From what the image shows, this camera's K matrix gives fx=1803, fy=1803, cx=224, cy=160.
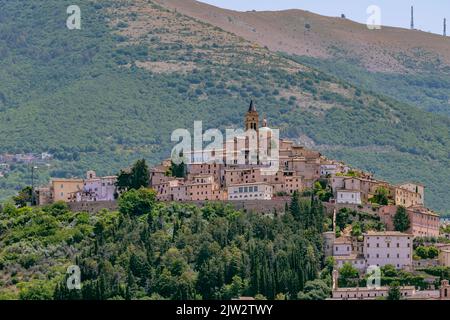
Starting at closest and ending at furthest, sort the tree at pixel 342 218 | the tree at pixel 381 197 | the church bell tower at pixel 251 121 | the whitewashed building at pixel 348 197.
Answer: the tree at pixel 342 218, the whitewashed building at pixel 348 197, the tree at pixel 381 197, the church bell tower at pixel 251 121

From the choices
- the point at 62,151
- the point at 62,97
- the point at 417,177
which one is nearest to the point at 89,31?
the point at 62,97

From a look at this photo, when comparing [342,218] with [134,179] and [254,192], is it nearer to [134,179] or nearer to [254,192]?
[254,192]

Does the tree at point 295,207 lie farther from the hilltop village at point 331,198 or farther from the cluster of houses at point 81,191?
the cluster of houses at point 81,191

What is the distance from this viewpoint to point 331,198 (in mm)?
77250

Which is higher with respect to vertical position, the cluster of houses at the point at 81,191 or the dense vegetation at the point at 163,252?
the cluster of houses at the point at 81,191

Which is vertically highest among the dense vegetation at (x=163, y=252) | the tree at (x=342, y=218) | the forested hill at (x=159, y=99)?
the forested hill at (x=159, y=99)

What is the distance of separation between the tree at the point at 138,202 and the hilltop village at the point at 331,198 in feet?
3.80

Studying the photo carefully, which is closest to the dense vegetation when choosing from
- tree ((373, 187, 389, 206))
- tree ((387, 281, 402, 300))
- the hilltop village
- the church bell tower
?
the hilltop village

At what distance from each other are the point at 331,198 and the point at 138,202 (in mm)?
8602

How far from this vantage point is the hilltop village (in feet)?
231

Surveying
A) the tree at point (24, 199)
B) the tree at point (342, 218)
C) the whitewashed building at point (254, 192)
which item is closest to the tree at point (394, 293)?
the tree at point (342, 218)

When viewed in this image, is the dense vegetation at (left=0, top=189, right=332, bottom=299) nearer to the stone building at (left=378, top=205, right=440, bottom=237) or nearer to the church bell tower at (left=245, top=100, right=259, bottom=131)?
the stone building at (left=378, top=205, right=440, bottom=237)

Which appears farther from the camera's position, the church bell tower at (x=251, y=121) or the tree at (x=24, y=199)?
the tree at (x=24, y=199)

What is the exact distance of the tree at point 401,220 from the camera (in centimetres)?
7394
